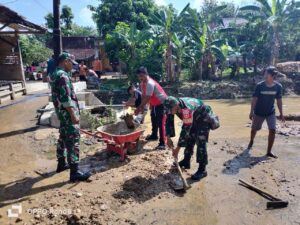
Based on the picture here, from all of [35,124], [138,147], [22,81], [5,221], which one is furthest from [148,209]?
[22,81]

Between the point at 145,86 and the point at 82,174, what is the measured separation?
233cm

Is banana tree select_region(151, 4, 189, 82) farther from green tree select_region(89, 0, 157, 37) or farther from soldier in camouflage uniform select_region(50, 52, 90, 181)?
soldier in camouflage uniform select_region(50, 52, 90, 181)

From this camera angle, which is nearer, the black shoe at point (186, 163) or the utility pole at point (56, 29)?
the black shoe at point (186, 163)

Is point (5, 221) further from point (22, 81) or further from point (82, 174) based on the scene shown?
point (22, 81)

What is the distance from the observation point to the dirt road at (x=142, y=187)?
428 centimetres

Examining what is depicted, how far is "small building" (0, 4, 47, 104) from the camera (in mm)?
12141

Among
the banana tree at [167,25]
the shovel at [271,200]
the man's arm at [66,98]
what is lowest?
the shovel at [271,200]

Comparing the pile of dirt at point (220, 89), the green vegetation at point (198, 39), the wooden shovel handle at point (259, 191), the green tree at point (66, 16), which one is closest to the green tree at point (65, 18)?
the green tree at point (66, 16)

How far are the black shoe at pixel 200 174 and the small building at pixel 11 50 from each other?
9.54 meters

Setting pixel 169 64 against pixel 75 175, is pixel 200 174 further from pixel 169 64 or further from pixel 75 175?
pixel 169 64

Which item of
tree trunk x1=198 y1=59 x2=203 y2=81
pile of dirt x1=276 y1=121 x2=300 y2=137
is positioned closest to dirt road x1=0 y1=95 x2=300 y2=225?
pile of dirt x1=276 y1=121 x2=300 y2=137

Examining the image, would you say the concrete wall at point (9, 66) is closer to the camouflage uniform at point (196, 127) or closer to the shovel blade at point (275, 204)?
the camouflage uniform at point (196, 127)

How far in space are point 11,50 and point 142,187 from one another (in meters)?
13.4

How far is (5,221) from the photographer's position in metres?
4.11
